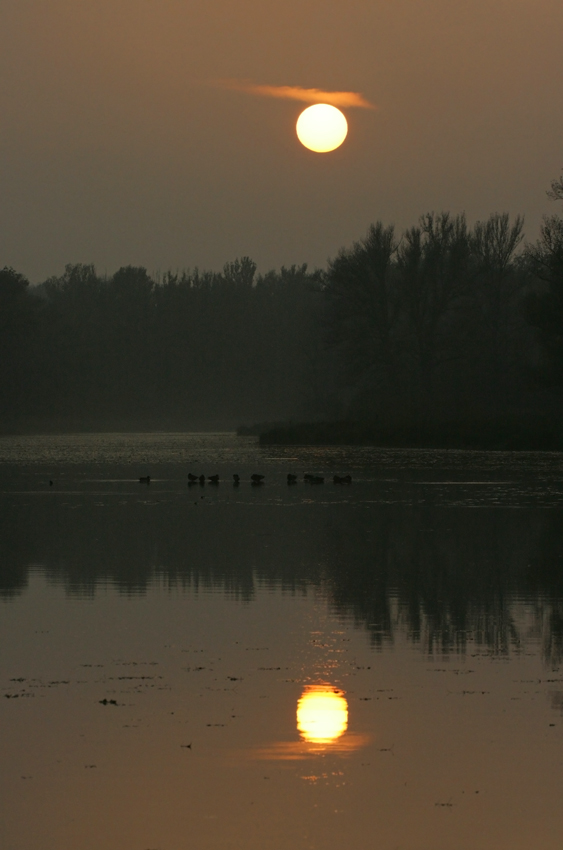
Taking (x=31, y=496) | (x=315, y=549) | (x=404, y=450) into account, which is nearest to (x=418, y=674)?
(x=315, y=549)

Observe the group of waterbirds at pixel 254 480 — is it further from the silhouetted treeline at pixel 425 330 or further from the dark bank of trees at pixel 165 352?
the dark bank of trees at pixel 165 352

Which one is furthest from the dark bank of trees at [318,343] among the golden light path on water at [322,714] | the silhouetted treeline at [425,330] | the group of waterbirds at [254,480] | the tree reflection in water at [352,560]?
the golden light path on water at [322,714]

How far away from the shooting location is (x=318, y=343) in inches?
3767

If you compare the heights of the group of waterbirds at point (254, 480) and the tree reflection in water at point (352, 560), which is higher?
the group of waterbirds at point (254, 480)

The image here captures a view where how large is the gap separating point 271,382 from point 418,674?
110 m

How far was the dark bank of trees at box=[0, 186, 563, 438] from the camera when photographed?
6025 cm

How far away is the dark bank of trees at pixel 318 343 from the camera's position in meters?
60.2

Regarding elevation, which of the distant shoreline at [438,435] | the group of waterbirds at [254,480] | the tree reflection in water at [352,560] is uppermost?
the distant shoreline at [438,435]

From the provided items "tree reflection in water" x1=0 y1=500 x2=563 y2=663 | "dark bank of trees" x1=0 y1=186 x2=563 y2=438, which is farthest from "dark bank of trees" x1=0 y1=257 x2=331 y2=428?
"tree reflection in water" x1=0 y1=500 x2=563 y2=663

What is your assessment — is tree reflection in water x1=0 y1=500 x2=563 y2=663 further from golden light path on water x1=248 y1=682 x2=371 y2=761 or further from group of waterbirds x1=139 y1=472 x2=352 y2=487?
group of waterbirds x1=139 y1=472 x2=352 y2=487

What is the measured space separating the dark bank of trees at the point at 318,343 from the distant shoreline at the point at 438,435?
0.19m

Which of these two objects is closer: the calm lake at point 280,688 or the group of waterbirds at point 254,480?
the calm lake at point 280,688

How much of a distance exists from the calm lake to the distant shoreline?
3180 centimetres

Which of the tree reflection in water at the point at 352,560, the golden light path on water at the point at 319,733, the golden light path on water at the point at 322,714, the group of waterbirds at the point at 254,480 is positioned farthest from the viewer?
the group of waterbirds at the point at 254,480
